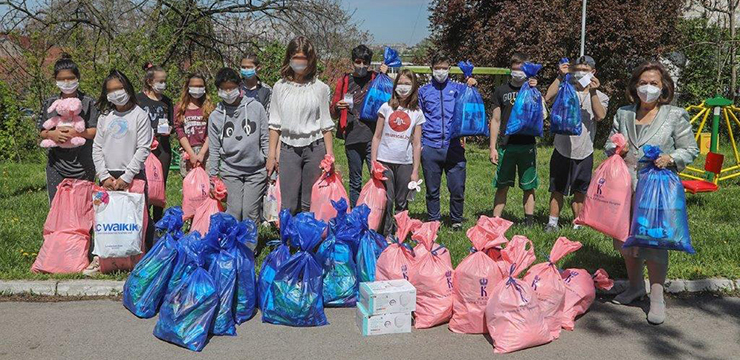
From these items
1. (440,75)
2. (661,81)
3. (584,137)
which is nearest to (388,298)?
(661,81)

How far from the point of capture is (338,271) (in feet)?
15.8

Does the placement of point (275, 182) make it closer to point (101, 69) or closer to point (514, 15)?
point (101, 69)

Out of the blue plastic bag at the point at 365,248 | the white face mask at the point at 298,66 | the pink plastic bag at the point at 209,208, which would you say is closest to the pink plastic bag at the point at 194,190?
the pink plastic bag at the point at 209,208

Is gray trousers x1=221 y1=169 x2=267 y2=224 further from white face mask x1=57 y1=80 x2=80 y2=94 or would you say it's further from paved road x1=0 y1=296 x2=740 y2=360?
white face mask x1=57 y1=80 x2=80 y2=94

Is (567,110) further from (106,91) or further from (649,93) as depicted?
(106,91)

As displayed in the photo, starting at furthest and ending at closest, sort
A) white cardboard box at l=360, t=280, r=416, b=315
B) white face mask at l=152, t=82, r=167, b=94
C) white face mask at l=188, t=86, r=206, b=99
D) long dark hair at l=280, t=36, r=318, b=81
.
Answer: white face mask at l=188, t=86, r=206, b=99, white face mask at l=152, t=82, r=167, b=94, long dark hair at l=280, t=36, r=318, b=81, white cardboard box at l=360, t=280, r=416, b=315

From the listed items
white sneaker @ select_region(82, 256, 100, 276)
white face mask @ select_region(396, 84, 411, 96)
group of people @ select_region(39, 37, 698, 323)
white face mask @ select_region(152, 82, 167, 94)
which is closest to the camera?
group of people @ select_region(39, 37, 698, 323)

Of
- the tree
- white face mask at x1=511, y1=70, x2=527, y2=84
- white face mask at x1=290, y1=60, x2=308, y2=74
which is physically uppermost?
the tree

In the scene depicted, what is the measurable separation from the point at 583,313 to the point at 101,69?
356 inches

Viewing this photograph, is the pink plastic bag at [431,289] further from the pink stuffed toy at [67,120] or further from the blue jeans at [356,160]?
the pink stuffed toy at [67,120]

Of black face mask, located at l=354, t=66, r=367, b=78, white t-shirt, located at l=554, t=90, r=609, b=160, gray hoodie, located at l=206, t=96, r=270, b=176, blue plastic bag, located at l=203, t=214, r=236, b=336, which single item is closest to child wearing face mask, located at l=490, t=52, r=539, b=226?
white t-shirt, located at l=554, t=90, r=609, b=160

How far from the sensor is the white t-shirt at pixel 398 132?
19.8ft

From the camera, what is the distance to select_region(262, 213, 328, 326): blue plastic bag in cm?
A: 443

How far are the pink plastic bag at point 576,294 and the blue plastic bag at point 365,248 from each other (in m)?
1.41
